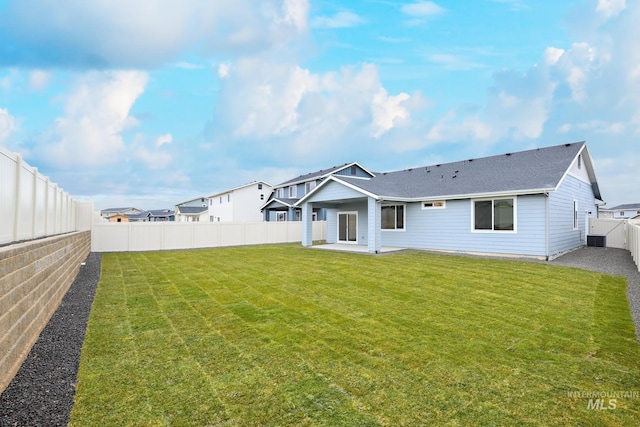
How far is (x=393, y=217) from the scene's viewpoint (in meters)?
18.0

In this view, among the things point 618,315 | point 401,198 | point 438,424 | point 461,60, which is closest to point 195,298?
point 438,424

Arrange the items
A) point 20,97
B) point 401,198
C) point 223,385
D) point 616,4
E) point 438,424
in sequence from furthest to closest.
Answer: point 401,198 → point 616,4 → point 20,97 → point 223,385 → point 438,424

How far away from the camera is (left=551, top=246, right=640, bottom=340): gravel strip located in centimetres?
712

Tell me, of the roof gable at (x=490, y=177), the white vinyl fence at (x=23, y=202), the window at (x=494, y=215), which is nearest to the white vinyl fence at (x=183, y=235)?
the roof gable at (x=490, y=177)

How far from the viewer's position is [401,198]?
16219 millimetres

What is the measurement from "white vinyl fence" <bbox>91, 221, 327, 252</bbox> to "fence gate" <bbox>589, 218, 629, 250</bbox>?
18954 mm

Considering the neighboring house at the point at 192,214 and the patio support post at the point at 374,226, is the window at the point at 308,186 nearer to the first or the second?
the patio support post at the point at 374,226

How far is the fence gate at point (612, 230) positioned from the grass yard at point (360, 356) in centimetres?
1311

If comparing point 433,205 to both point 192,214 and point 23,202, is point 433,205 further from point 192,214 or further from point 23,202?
point 192,214

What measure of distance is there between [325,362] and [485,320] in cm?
327

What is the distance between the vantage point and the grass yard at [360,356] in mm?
2943

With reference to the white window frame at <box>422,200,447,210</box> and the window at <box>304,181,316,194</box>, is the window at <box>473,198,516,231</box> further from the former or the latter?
the window at <box>304,181,316,194</box>

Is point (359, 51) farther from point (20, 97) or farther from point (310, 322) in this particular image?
point (310, 322)

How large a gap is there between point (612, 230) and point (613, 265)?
356 inches
